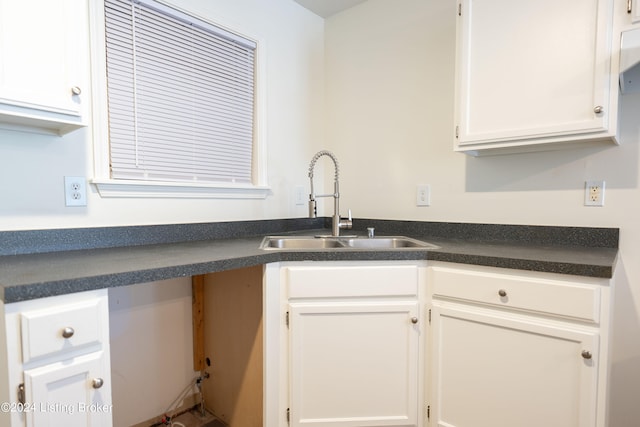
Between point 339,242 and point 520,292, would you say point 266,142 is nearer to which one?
point 339,242

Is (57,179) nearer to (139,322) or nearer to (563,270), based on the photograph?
(139,322)

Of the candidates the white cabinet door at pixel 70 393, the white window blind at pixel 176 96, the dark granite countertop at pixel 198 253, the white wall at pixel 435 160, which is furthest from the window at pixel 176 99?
the white cabinet door at pixel 70 393

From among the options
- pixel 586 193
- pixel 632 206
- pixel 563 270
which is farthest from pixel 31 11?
pixel 632 206

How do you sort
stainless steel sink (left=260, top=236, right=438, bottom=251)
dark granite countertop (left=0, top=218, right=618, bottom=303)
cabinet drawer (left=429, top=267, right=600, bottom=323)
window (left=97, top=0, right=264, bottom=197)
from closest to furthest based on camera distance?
1. dark granite countertop (left=0, top=218, right=618, bottom=303)
2. cabinet drawer (left=429, top=267, right=600, bottom=323)
3. window (left=97, top=0, right=264, bottom=197)
4. stainless steel sink (left=260, top=236, right=438, bottom=251)

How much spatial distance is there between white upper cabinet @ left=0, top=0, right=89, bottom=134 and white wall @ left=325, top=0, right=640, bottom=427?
5.02 ft

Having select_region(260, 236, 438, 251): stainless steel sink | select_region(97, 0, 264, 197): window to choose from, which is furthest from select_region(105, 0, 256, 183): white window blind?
select_region(260, 236, 438, 251): stainless steel sink

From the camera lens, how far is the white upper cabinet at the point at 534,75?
1.27 metres

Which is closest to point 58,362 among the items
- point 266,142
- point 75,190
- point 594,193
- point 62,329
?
point 62,329

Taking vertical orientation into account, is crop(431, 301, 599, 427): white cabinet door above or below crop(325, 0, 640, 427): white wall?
below

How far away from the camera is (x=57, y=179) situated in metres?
1.34

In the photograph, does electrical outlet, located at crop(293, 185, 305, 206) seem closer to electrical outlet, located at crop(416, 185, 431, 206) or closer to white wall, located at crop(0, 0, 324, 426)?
white wall, located at crop(0, 0, 324, 426)

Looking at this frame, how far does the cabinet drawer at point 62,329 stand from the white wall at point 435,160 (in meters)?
1.60

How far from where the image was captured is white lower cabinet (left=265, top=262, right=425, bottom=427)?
139cm

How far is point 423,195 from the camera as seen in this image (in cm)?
202
